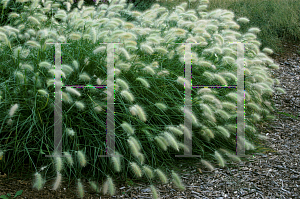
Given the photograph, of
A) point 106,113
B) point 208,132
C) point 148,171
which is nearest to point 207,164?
point 208,132

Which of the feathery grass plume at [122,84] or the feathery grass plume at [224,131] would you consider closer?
the feathery grass plume at [122,84]

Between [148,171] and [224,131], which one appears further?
[224,131]

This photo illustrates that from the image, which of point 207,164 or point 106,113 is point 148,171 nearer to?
point 207,164

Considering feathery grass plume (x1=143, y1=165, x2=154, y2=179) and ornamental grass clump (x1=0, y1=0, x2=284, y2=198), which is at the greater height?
ornamental grass clump (x1=0, y1=0, x2=284, y2=198)

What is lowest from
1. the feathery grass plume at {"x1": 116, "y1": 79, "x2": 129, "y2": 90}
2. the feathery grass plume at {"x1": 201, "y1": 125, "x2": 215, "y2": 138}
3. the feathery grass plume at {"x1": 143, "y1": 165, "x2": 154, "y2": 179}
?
the feathery grass plume at {"x1": 143, "y1": 165, "x2": 154, "y2": 179}

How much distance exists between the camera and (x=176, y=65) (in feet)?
11.9
